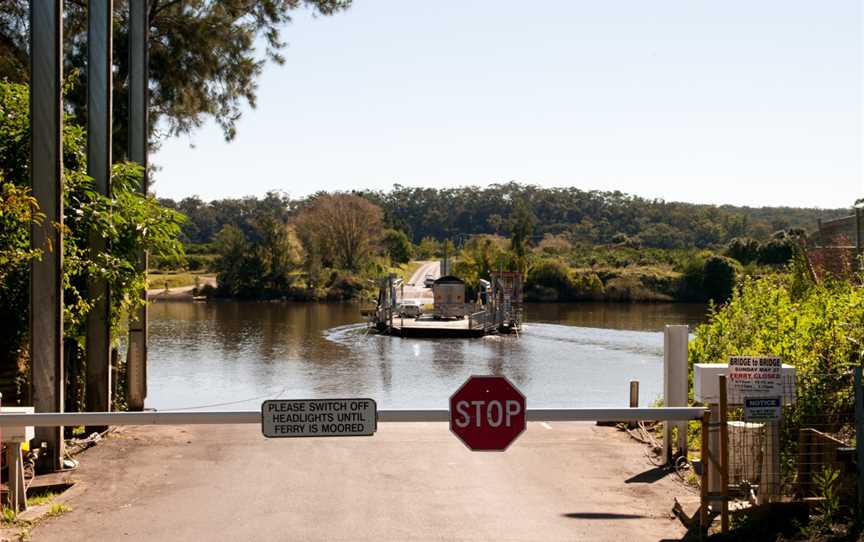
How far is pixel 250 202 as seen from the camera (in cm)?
15662

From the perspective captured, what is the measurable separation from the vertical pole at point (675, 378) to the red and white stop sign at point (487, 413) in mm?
3673

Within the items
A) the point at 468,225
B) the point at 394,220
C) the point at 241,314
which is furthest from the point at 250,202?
the point at 241,314

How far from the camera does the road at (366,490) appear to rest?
761cm

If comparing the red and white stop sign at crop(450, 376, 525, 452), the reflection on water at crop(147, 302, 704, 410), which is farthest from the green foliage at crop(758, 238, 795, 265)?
the red and white stop sign at crop(450, 376, 525, 452)

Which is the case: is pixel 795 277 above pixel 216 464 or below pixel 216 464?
above

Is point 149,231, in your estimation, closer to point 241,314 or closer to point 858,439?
point 858,439

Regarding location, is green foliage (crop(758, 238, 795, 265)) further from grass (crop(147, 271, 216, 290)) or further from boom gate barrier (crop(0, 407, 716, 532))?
boom gate barrier (crop(0, 407, 716, 532))

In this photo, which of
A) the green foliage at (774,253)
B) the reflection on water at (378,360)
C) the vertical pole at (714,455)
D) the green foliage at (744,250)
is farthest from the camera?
the green foliage at (744,250)

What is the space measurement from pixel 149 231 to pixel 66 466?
3810 mm

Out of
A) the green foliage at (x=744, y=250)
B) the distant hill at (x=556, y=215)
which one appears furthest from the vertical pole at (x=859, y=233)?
the distant hill at (x=556, y=215)

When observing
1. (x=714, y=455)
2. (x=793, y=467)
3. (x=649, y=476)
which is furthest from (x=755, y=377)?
(x=649, y=476)

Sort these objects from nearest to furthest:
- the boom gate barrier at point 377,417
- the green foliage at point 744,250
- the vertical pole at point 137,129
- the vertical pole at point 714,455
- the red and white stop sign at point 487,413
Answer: the boom gate barrier at point 377,417 < the red and white stop sign at point 487,413 < the vertical pole at point 714,455 < the vertical pole at point 137,129 < the green foliage at point 744,250

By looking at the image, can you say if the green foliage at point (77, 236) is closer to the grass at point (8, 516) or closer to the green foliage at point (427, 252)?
the grass at point (8, 516)

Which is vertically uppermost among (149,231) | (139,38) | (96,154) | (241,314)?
(139,38)
